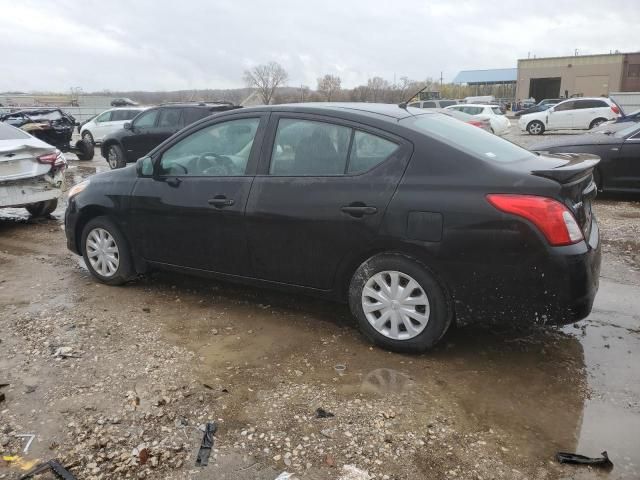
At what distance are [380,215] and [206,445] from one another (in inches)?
67.5

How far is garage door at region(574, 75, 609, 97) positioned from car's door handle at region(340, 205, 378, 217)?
67588 millimetres

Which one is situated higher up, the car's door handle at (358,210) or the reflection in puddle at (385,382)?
the car's door handle at (358,210)

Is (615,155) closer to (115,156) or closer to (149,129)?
(149,129)

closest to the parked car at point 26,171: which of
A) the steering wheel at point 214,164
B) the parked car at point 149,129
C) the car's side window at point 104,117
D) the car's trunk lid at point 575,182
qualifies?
the steering wheel at point 214,164

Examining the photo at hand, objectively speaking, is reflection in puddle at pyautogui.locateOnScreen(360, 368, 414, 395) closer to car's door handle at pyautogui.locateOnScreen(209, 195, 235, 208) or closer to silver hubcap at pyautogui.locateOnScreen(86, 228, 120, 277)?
car's door handle at pyautogui.locateOnScreen(209, 195, 235, 208)

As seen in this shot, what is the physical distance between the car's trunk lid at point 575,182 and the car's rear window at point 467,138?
0.84 ft

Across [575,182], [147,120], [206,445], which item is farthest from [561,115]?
[206,445]

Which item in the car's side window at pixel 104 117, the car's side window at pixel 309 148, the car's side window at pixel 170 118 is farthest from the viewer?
the car's side window at pixel 104 117

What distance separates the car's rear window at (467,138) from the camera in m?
3.56

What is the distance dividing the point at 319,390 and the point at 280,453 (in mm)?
618

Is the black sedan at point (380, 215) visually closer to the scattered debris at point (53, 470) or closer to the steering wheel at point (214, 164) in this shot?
the steering wheel at point (214, 164)

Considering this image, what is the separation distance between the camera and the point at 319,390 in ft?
10.7

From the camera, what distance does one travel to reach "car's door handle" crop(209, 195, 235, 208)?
4.13 m

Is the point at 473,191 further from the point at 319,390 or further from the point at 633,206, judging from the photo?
the point at 633,206
